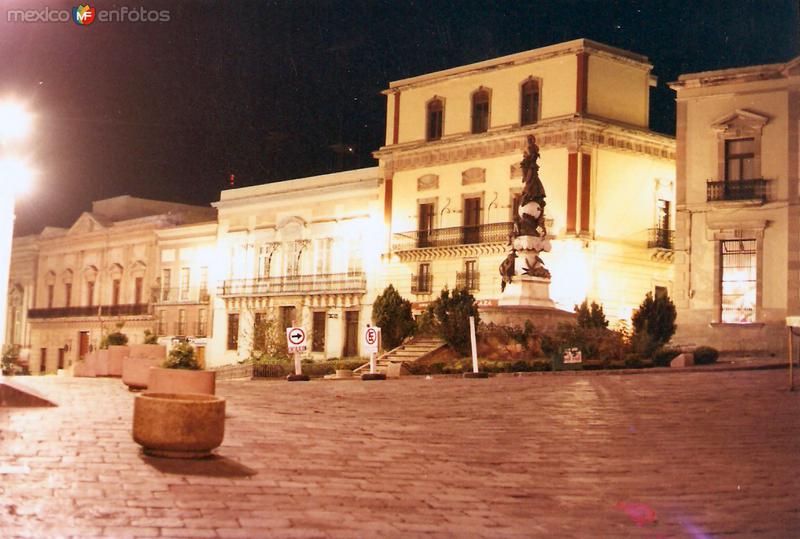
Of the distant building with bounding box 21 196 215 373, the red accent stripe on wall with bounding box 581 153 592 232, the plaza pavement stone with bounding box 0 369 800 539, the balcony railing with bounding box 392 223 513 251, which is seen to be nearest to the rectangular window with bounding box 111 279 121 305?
the distant building with bounding box 21 196 215 373

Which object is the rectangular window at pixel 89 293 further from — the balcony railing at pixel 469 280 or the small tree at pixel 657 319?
the small tree at pixel 657 319

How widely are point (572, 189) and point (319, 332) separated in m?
14.0

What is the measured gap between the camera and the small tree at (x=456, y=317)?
101 feet

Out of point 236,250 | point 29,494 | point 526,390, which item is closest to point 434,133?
point 236,250

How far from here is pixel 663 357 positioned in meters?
27.7

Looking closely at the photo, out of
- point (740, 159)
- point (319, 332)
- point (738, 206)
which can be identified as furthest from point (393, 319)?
point (740, 159)

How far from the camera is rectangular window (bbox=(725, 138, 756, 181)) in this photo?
34625 mm

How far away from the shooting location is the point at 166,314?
5881 cm

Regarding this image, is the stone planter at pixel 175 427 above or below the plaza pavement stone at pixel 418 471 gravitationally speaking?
above

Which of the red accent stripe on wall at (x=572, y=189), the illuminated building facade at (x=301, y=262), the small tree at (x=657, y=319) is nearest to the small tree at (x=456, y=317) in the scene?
the small tree at (x=657, y=319)

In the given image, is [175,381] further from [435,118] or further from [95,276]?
[95,276]

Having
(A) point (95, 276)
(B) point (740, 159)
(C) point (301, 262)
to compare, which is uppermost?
(B) point (740, 159)

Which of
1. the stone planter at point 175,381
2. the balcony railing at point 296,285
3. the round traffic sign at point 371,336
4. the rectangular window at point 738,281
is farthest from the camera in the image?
the balcony railing at point 296,285

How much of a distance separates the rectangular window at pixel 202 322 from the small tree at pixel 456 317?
26468 millimetres
